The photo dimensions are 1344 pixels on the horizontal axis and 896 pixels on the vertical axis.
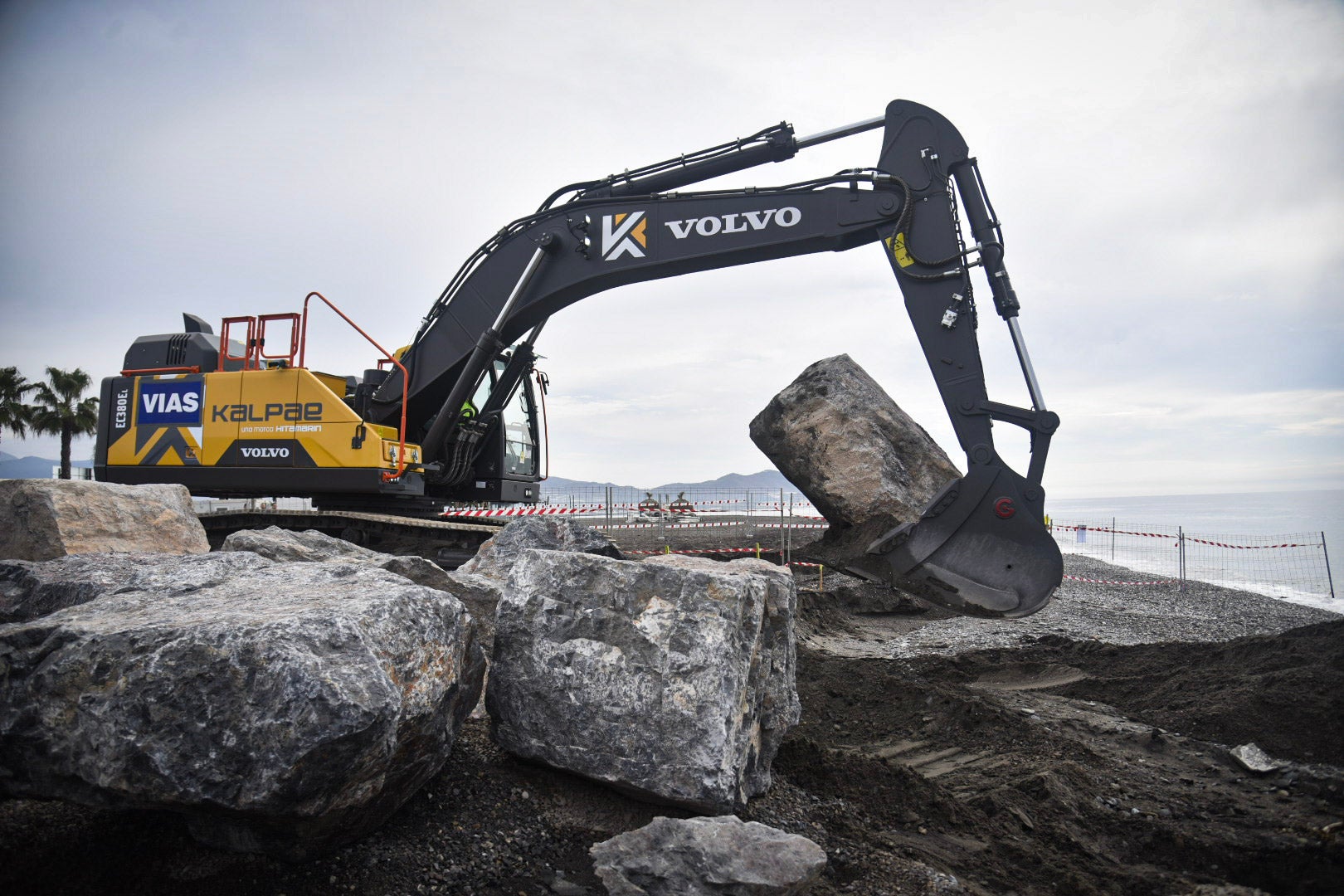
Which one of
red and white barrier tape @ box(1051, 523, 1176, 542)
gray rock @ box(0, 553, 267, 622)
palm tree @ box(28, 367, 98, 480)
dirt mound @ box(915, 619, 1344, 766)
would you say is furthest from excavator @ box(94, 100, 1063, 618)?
palm tree @ box(28, 367, 98, 480)

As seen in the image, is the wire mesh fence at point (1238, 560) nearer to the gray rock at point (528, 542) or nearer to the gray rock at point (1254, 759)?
the gray rock at point (1254, 759)

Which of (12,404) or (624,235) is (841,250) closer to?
(624,235)

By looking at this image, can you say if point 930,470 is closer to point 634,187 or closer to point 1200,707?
point 1200,707

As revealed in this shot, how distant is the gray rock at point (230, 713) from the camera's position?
7.10 ft

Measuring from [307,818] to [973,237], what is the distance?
237 inches

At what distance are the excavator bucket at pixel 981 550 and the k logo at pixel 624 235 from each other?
3456 millimetres

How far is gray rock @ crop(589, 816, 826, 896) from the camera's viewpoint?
237cm

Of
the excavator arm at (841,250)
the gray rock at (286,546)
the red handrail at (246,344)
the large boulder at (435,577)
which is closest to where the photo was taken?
the large boulder at (435,577)

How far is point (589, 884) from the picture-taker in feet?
8.57

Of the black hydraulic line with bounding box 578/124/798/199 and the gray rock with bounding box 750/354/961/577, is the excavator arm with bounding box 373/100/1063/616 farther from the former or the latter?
the gray rock with bounding box 750/354/961/577

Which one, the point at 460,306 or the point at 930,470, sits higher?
the point at 460,306

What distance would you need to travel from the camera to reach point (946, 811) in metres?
3.38

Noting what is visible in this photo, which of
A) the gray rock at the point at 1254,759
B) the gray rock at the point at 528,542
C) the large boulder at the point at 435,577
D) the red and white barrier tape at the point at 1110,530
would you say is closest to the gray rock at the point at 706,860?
the large boulder at the point at 435,577

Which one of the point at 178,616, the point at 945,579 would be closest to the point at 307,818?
the point at 178,616
